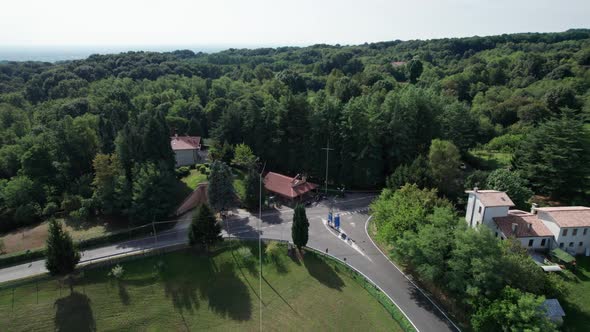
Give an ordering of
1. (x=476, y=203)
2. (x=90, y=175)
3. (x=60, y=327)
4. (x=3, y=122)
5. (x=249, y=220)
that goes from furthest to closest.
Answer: (x=3, y=122) → (x=90, y=175) → (x=249, y=220) → (x=476, y=203) → (x=60, y=327)

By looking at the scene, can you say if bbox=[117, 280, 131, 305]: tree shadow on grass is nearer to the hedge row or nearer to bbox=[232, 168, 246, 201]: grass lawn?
the hedge row

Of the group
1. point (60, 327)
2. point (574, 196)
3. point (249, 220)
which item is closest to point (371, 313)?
point (249, 220)

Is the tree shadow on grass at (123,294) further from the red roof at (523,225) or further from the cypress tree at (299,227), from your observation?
the red roof at (523,225)

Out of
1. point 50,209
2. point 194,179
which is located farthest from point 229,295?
point 50,209

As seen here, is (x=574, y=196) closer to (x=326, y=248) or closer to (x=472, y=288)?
(x=472, y=288)

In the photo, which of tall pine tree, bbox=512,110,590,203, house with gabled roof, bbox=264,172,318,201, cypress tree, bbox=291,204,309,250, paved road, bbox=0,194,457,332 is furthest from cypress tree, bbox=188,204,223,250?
tall pine tree, bbox=512,110,590,203

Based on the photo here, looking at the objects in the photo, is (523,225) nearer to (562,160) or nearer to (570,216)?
(570,216)
